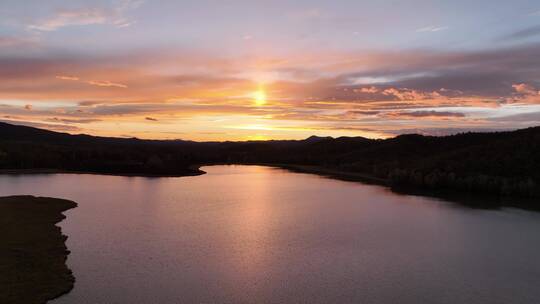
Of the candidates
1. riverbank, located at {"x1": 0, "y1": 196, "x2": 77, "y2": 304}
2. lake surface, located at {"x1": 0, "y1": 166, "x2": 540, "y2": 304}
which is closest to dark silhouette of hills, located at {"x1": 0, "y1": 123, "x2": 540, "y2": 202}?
lake surface, located at {"x1": 0, "y1": 166, "x2": 540, "y2": 304}

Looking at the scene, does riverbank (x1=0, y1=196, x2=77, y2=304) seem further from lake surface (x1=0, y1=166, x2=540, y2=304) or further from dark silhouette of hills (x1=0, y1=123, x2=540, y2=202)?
dark silhouette of hills (x1=0, y1=123, x2=540, y2=202)

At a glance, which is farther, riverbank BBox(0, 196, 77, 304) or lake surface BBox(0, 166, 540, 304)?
lake surface BBox(0, 166, 540, 304)

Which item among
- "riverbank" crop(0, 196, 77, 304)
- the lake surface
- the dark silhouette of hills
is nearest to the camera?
"riverbank" crop(0, 196, 77, 304)

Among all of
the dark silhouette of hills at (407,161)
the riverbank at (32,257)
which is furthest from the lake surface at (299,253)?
the dark silhouette of hills at (407,161)

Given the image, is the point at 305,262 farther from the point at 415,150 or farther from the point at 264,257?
the point at 415,150

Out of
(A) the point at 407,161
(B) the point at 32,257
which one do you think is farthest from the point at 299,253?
(A) the point at 407,161

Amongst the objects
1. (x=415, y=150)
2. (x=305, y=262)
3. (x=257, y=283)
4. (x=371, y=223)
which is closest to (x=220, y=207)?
(x=371, y=223)

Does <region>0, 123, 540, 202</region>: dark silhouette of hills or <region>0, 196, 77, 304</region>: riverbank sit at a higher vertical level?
<region>0, 123, 540, 202</region>: dark silhouette of hills
